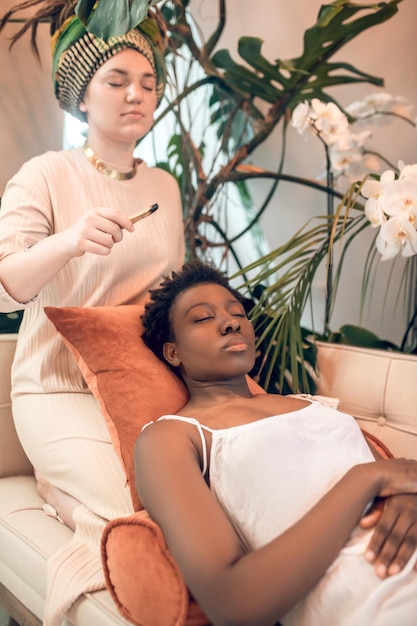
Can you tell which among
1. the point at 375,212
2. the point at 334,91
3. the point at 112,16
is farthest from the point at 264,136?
the point at 112,16

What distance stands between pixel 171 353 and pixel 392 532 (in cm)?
55

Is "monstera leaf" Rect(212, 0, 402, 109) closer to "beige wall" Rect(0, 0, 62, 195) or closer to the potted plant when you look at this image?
the potted plant

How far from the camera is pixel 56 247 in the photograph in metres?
1.15

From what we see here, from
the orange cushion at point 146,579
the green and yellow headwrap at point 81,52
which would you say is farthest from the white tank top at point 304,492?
the green and yellow headwrap at point 81,52

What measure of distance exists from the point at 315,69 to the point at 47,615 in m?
1.69

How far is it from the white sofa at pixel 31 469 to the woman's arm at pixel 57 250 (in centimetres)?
31

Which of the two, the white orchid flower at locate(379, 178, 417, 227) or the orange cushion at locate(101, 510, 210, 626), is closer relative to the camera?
the orange cushion at locate(101, 510, 210, 626)

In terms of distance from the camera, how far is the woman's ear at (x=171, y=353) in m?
1.20

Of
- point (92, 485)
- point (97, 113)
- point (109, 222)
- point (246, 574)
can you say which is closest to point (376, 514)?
point (246, 574)

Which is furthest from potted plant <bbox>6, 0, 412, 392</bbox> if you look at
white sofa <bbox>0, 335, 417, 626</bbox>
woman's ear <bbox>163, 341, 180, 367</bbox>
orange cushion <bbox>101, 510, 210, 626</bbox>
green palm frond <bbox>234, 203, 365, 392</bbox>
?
orange cushion <bbox>101, 510, 210, 626</bbox>

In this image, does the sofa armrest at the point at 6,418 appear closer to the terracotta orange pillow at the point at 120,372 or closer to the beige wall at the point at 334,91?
the terracotta orange pillow at the point at 120,372

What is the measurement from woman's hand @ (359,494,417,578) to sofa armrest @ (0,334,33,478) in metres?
0.93

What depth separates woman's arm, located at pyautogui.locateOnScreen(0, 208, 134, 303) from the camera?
3.65 feet

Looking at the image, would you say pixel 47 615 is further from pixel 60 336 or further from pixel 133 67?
pixel 133 67
